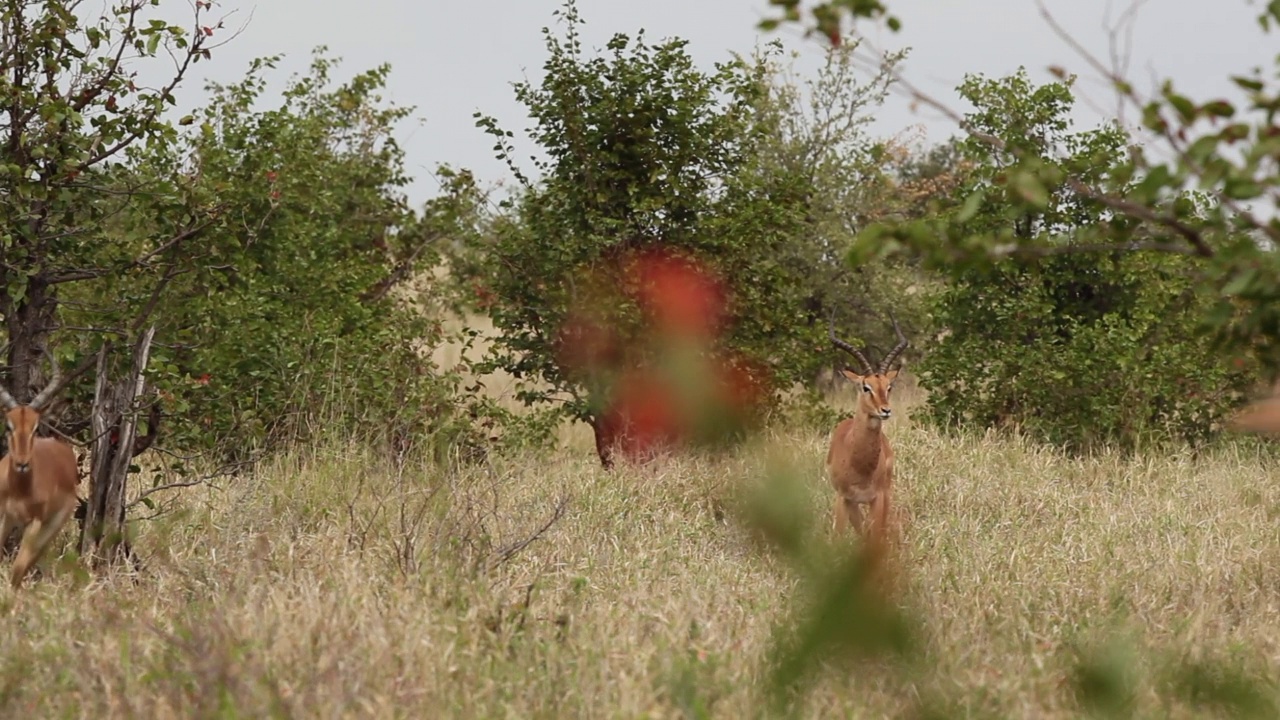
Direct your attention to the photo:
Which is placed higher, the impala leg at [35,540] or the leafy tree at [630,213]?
the leafy tree at [630,213]

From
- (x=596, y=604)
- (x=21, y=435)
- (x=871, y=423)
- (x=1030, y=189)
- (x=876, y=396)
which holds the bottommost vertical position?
(x=596, y=604)

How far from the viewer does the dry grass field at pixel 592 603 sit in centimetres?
442

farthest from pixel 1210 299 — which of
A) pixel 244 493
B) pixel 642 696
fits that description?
pixel 642 696

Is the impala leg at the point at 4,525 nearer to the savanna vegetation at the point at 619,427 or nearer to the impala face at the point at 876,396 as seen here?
the savanna vegetation at the point at 619,427

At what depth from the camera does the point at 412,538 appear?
626 cm

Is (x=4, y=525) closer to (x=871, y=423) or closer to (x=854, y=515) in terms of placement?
(x=854, y=515)

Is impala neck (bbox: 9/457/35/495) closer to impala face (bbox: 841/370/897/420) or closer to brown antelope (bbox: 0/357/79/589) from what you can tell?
brown antelope (bbox: 0/357/79/589)

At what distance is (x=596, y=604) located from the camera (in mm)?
5801

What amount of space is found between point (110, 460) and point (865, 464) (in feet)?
14.7

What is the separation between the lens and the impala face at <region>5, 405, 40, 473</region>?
6473 mm

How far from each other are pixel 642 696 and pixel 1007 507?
506 cm

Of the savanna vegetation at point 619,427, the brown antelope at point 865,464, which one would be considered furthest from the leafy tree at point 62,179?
the brown antelope at point 865,464

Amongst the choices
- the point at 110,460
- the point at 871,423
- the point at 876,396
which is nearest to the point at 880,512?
the point at 871,423

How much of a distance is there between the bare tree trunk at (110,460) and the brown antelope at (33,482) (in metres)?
0.16
